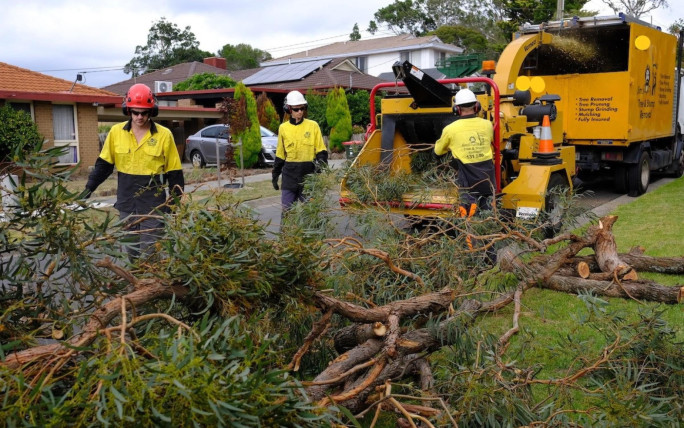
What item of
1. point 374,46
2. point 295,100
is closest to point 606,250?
point 295,100

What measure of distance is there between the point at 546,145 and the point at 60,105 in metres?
16.6

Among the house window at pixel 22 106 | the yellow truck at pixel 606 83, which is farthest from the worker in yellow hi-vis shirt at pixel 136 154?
the house window at pixel 22 106

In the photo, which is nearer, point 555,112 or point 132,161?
point 132,161

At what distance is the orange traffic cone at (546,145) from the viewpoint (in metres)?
8.11

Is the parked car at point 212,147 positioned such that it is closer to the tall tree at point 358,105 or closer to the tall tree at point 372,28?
the tall tree at point 358,105

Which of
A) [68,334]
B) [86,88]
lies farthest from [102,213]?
[86,88]

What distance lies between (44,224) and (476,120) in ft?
16.6

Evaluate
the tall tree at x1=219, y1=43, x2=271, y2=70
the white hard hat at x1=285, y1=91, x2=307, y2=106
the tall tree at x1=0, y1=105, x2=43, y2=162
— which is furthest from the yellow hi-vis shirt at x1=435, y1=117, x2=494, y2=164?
the tall tree at x1=219, y1=43, x2=271, y2=70

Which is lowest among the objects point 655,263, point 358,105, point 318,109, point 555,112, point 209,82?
point 655,263

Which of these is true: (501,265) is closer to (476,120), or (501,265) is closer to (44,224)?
(476,120)

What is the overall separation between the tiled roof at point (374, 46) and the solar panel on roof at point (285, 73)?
1747 centimetres

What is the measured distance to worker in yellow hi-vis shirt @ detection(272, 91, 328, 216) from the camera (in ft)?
24.6

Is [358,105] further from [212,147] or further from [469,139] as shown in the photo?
[469,139]

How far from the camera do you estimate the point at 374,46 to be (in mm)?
60844
